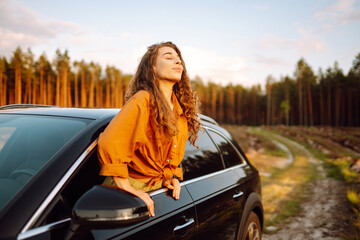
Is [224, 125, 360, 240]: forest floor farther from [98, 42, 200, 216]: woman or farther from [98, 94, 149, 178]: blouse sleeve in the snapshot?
[98, 94, 149, 178]: blouse sleeve

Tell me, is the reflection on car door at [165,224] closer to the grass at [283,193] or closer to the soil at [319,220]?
the soil at [319,220]

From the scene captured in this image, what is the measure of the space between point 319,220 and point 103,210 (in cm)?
599

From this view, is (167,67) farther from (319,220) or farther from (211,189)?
(319,220)

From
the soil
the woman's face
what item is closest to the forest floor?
the soil

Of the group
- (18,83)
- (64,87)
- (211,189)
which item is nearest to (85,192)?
(211,189)

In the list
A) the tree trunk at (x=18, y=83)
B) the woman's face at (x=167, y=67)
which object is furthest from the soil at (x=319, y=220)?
the tree trunk at (x=18, y=83)

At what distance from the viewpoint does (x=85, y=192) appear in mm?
1478

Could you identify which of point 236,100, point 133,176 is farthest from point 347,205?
point 236,100

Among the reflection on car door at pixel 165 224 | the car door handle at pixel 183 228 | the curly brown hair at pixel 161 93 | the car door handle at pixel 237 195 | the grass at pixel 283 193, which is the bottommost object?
the grass at pixel 283 193

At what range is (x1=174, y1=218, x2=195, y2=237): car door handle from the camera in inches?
77.6

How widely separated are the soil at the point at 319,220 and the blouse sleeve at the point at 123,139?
4336 millimetres

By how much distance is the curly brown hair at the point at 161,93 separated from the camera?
6.21ft

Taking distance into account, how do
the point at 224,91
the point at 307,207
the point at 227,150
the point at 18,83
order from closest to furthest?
the point at 227,150 < the point at 307,207 < the point at 18,83 < the point at 224,91

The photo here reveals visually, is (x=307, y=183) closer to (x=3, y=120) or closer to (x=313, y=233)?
(x=313, y=233)
